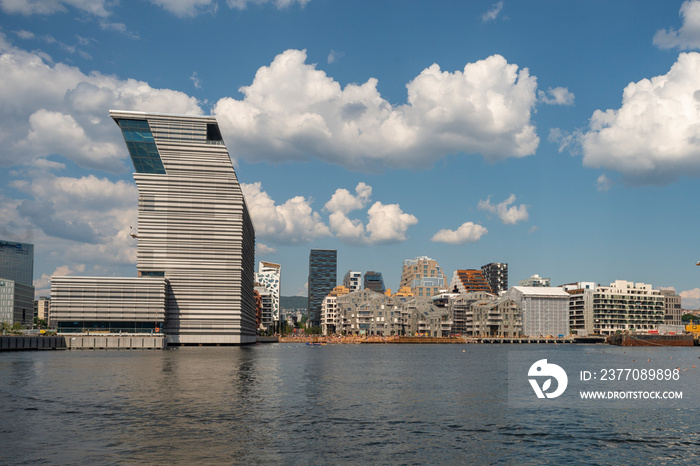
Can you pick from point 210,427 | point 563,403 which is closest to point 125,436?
point 210,427

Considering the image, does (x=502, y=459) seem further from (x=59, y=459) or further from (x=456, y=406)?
(x=59, y=459)

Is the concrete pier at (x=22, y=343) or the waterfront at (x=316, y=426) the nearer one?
the waterfront at (x=316, y=426)

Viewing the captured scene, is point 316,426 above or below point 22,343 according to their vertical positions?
above

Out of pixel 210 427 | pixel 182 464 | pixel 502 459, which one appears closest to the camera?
pixel 182 464

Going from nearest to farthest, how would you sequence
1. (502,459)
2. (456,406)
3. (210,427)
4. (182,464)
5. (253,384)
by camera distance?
(182,464) → (502,459) → (210,427) → (456,406) → (253,384)

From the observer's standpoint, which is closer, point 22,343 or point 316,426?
point 316,426

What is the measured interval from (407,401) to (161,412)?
2471 cm

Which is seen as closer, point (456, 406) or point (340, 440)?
point (340, 440)

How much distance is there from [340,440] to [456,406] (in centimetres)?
2089

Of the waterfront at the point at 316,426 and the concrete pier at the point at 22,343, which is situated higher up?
the waterfront at the point at 316,426

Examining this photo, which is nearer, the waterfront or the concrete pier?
the waterfront

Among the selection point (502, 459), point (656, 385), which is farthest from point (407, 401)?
point (656, 385)

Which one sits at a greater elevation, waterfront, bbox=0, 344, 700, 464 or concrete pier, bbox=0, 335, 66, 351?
waterfront, bbox=0, 344, 700, 464

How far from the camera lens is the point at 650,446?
43562 mm
